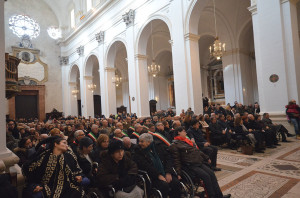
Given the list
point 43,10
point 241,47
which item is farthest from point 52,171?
point 43,10

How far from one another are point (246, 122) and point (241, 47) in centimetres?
871

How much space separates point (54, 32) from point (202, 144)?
22663 millimetres

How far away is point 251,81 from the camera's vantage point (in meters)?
14.1

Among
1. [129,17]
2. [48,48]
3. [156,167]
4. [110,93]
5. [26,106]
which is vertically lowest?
[156,167]

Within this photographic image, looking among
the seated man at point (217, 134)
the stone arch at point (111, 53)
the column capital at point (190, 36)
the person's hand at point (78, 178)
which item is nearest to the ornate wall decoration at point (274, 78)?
the seated man at point (217, 134)

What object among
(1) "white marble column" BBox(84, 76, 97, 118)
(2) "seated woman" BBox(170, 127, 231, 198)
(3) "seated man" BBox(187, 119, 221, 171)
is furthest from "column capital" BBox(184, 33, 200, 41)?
(1) "white marble column" BBox(84, 76, 97, 118)

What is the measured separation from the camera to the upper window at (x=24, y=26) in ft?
64.0


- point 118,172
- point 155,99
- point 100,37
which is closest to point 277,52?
point 118,172

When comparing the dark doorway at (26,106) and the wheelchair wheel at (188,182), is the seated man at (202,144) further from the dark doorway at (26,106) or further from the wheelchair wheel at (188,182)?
the dark doorway at (26,106)

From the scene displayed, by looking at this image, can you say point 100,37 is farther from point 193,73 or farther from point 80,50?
point 193,73

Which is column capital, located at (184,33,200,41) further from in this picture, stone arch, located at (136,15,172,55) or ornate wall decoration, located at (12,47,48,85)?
ornate wall decoration, located at (12,47,48,85)

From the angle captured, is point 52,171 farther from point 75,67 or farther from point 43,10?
point 43,10

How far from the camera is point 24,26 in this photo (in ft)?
65.4

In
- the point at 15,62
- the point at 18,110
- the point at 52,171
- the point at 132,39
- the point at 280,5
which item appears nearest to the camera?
the point at 52,171
